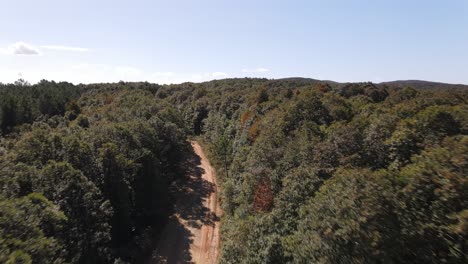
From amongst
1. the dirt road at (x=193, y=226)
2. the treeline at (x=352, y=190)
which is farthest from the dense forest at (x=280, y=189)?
the dirt road at (x=193, y=226)

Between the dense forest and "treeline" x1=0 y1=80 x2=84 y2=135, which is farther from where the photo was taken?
"treeline" x1=0 y1=80 x2=84 y2=135

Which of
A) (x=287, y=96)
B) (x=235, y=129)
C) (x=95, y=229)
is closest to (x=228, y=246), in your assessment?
(x=95, y=229)

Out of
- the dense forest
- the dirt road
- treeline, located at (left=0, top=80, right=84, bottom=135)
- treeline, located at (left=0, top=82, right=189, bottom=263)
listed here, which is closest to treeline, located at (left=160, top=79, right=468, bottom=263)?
the dense forest

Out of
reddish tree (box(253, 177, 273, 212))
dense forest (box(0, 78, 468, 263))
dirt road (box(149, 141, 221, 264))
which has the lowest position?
dirt road (box(149, 141, 221, 264))

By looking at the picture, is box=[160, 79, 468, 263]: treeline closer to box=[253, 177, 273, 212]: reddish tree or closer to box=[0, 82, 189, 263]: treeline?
box=[253, 177, 273, 212]: reddish tree

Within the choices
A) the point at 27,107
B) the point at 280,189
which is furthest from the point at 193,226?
the point at 27,107

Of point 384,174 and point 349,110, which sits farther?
point 349,110

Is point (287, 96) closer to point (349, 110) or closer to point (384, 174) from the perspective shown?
point (349, 110)

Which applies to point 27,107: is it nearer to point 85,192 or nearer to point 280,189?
point 85,192
